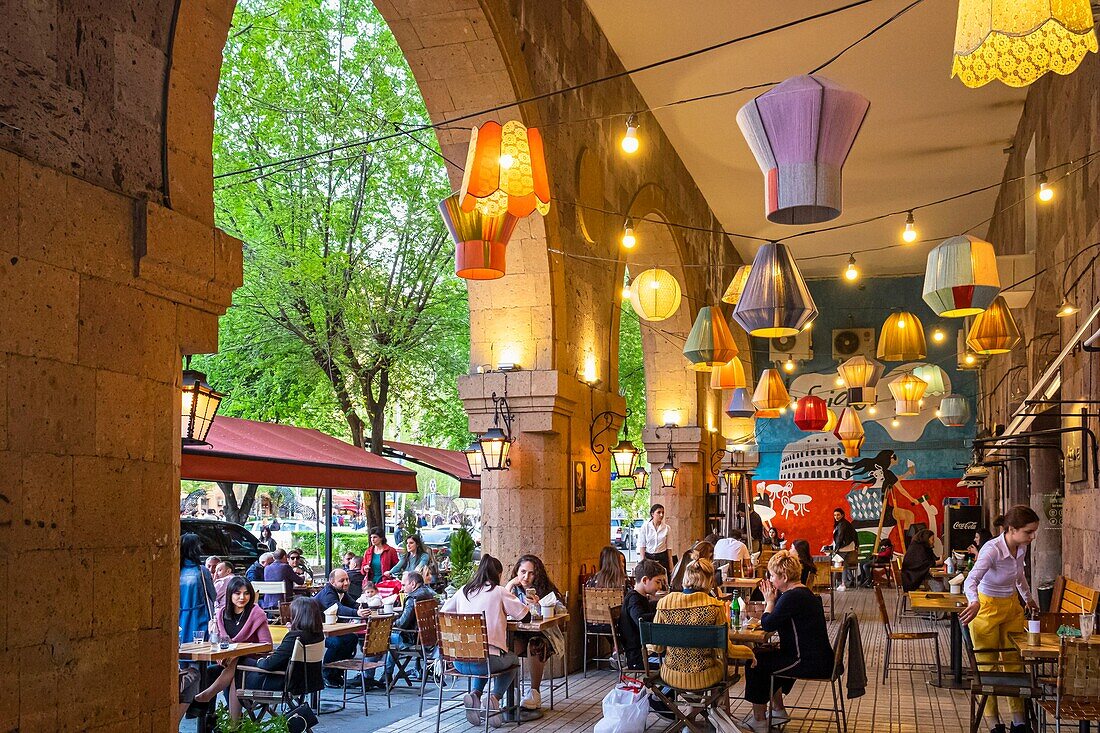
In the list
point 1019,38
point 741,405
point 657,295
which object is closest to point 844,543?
point 741,405

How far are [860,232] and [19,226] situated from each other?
18266 mm

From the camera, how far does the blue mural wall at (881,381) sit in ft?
73.9

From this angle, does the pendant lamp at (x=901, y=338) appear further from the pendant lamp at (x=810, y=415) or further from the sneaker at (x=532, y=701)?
→ the sneaker at (x=532, y=701)

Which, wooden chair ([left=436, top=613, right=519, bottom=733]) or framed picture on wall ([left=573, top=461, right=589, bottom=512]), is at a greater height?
framed picture on wall ([left=573, top=461, right=589, bottom=512])

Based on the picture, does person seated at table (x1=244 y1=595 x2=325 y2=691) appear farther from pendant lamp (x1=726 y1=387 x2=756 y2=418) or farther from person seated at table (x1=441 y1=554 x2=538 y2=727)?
pendant lamp (x1=726 y1=387 x2=756 y2=418)

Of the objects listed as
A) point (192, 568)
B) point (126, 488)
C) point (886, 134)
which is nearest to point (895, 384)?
point (886, 134)

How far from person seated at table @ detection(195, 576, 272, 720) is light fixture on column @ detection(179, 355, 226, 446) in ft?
3.72

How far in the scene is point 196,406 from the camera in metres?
7.30

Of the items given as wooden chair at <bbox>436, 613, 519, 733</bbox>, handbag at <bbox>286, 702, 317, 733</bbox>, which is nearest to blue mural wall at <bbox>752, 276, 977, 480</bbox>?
wooden chair at <bbox>436, 613, 519, 733</bbox>

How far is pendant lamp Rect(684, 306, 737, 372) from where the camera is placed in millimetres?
9680

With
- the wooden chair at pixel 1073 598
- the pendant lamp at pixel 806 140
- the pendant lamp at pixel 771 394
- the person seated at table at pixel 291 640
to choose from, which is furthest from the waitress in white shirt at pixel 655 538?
the pendant lamp at pixel 806 140

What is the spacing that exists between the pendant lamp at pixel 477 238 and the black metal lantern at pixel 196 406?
2222mm

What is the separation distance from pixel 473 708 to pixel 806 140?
4739 mm

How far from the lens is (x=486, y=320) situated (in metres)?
9.65
